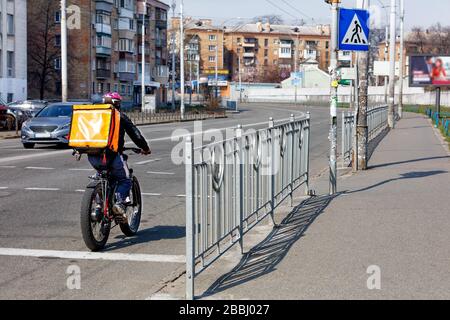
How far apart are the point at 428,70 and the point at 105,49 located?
116ft

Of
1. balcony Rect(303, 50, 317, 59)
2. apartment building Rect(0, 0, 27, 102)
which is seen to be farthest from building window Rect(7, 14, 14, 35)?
balcony Rect(303, 50, 317, 59)

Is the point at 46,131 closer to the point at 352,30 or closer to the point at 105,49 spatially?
the point at 352,30

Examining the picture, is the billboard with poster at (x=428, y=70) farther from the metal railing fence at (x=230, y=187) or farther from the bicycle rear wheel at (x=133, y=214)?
the bicycle rear wheel at (x=133, y=214)

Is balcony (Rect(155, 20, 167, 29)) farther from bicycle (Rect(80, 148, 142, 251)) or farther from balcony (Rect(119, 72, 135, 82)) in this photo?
bicycle (Rect(80, 148, 142, 251))

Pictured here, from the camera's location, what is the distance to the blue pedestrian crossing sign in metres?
14.4

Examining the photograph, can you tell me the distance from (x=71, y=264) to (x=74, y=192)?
→ 5.66 m

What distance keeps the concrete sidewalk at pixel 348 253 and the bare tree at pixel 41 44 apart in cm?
6372

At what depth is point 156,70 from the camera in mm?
103562

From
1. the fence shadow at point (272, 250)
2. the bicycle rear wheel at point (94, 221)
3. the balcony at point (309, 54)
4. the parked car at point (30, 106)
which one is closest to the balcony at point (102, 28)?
the parked car at point (30, 106)

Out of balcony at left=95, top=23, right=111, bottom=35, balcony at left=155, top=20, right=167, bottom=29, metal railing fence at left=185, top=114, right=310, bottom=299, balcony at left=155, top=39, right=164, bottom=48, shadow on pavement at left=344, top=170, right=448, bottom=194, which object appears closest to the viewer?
metal railing fence at left=185, top=114, right=310, bottom=299

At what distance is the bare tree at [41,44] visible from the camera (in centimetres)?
7344

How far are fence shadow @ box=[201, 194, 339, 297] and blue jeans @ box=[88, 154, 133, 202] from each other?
1.65 m

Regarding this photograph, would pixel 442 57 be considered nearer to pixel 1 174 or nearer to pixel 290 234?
pixel 1 174
